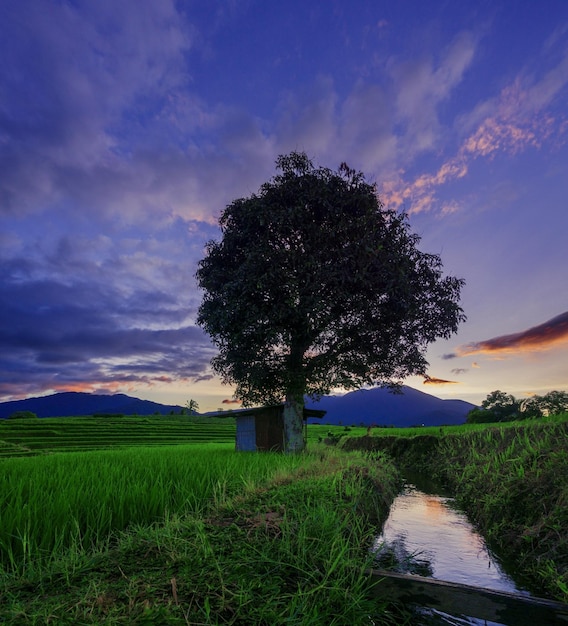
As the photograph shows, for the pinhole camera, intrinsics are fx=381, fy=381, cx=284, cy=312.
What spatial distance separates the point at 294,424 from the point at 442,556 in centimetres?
1527

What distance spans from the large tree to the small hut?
3.37m

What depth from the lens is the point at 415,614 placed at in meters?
3.64

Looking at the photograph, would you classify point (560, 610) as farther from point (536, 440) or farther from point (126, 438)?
point (126, 438)

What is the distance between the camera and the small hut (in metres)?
27.0

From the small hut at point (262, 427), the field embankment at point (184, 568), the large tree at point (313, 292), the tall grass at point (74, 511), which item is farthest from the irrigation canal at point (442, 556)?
the small hut at point (262, 427)

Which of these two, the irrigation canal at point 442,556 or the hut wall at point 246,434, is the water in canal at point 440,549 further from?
the hut wall at point 246,434

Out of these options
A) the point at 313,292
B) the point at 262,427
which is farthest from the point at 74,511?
the point at 262,427

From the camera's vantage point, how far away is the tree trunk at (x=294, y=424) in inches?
870

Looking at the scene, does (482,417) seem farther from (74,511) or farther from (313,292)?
(74,511)

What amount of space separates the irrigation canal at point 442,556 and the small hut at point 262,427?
621 inches

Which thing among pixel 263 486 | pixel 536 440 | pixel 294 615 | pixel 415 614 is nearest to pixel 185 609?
pixel 294 615

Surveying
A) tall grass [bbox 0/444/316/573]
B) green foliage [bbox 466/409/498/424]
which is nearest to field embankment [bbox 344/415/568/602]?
tall grass [bbox 0/444/316/573]

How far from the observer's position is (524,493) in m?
8.27

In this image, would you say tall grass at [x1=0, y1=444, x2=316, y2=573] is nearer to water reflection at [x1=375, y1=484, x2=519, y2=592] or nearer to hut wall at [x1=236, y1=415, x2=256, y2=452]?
water reflection at [x1=375, y1=484, x2=519, y2=592]
